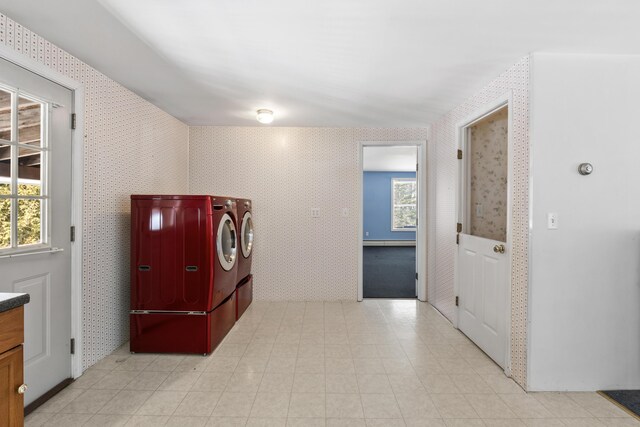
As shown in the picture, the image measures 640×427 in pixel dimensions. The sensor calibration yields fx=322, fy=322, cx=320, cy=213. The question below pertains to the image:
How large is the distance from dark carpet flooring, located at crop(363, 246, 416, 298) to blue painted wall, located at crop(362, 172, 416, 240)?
1.14 meters

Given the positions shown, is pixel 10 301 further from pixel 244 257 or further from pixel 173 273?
pixel 244 257

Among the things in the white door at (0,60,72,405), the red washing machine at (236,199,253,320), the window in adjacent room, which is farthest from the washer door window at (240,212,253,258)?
the window in adjacent room

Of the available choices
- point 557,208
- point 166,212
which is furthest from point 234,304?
point 557,208

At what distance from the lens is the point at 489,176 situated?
9.37 ft

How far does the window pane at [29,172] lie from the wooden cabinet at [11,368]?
1.08m

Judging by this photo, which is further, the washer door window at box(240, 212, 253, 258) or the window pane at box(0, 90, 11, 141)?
the washer door window at box(240, 212, 253, 258)

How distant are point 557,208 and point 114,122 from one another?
3.25 m

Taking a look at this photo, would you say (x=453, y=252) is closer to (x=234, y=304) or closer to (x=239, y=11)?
(x=234, y=304)

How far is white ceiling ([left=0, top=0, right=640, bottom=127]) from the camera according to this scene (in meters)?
1.62

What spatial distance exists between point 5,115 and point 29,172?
1.05 ft

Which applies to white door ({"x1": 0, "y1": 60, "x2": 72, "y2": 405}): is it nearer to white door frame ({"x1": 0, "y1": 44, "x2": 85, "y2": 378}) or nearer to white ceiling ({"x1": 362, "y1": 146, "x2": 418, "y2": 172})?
white door frame ({"x1": 0, "y1": 44, "x2": 85, "y2": 378})

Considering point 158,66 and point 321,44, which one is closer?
point 321,44

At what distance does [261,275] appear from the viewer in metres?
4.06

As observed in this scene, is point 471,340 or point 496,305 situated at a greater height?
point 496,305
